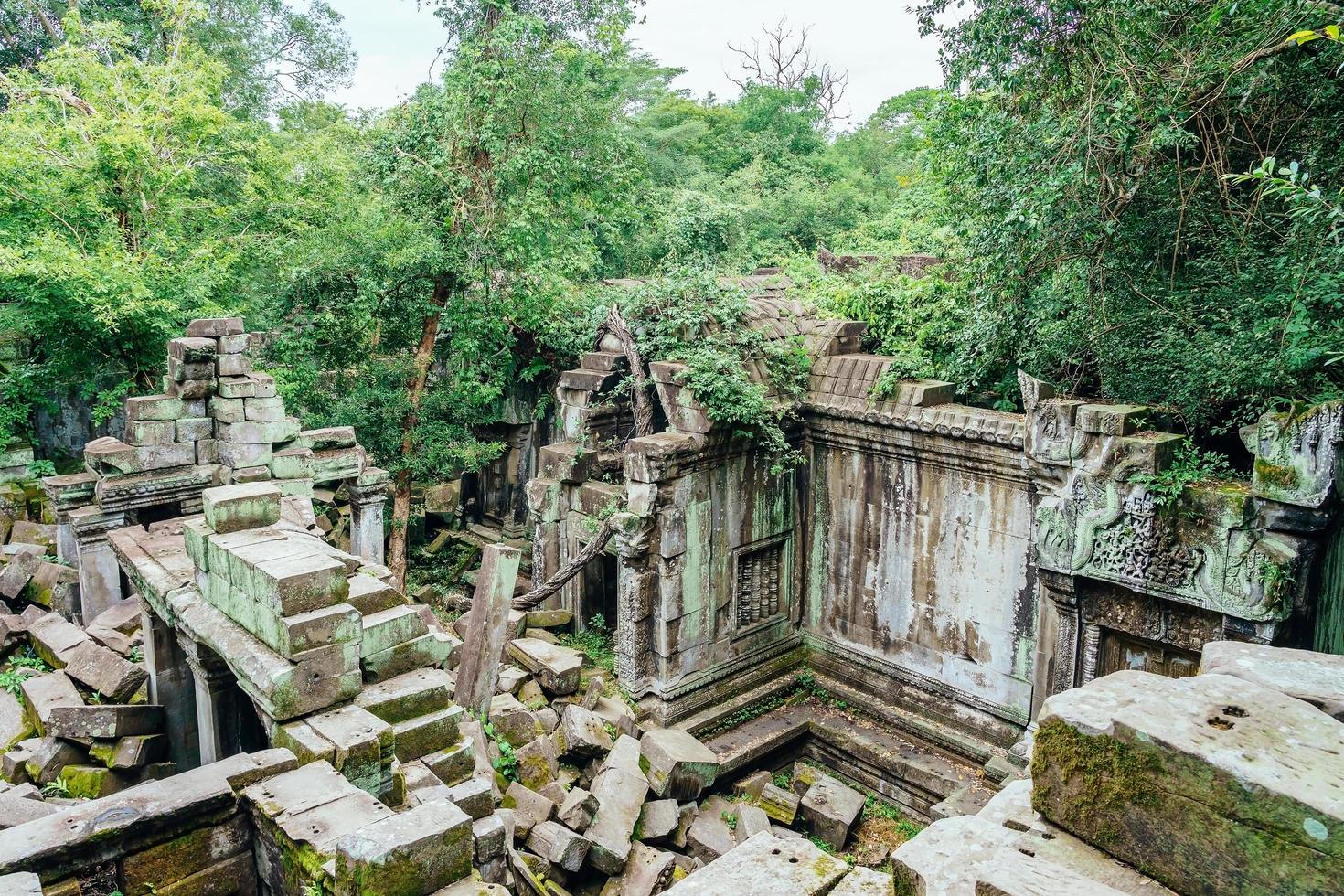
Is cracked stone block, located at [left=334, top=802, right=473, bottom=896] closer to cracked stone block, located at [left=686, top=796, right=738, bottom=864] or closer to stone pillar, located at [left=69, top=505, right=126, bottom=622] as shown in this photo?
cracked stone block, located at [left=686, top=796, right=738, bottom=864]

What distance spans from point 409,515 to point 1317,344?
1246 centimetres

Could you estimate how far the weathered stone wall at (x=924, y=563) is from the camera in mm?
8773

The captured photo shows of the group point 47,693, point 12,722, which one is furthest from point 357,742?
point 12,722

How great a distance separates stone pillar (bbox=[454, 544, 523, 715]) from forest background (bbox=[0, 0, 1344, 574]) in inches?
117

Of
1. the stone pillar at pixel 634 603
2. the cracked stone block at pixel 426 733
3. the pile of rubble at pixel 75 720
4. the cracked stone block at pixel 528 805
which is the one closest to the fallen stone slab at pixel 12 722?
the pile of rubble at pixel 75 720

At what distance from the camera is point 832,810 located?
8867 millimetres

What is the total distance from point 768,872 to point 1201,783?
5.24 ft

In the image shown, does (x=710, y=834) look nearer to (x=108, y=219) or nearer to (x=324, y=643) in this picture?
(x=324, y=643)

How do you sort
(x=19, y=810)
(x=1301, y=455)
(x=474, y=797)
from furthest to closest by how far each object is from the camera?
1. (x=1301, y=455)
2. (x=474, y=797)
3. (x=19, y=810)

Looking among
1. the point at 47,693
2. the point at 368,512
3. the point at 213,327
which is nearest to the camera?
the point at 47,693

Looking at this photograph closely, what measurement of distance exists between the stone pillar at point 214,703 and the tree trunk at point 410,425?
696 centimetres

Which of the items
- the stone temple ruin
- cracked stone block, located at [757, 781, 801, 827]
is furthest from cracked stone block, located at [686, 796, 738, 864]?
cracked stone block, located at [757, 781, 801, 827]

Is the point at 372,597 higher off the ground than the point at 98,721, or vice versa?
the point at 372,597

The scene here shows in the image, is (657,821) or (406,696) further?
(657,821)
